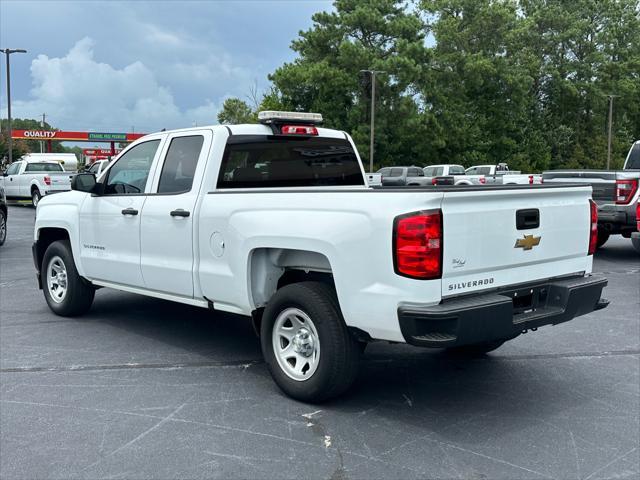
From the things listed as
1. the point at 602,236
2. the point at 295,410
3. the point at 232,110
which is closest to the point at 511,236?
the point at 295,410

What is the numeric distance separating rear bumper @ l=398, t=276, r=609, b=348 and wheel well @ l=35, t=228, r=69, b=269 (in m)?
4.82

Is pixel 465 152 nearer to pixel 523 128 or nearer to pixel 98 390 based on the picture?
pixel 523 128

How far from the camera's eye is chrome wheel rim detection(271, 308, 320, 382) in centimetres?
471

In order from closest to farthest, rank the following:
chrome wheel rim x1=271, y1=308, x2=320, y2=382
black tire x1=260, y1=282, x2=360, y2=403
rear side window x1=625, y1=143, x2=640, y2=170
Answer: black tire x1=260, y1=282, x2=360, y2=403
chrome wheel rim x1=271, y1=308, x2=320, y2=382
rear side window x1=625, y1=143, x2=640, y2=170

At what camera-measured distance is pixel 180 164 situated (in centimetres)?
597

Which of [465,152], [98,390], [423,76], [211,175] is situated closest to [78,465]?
[98,390]

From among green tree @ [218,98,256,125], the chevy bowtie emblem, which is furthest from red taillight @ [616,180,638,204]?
green tree @ [218,98,256,125]

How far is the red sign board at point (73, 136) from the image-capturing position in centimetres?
7230

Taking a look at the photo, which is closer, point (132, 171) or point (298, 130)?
point (298, 130)

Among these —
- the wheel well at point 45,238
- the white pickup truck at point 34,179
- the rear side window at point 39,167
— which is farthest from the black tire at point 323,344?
the rear side window at point 39,167

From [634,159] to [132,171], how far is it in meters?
12.0

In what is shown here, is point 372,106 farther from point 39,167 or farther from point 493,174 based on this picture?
point 39,167

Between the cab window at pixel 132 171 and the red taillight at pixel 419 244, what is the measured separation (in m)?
3.01

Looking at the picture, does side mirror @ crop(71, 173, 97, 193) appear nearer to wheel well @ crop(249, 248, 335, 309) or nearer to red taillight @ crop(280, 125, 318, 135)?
red taillight @ crop(280, 125, 318, 135)
